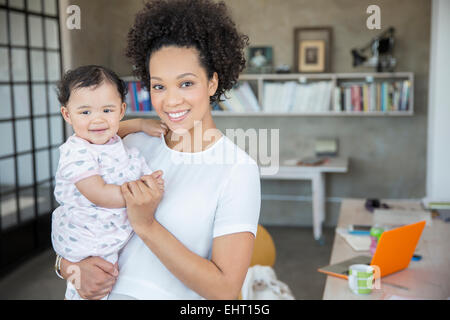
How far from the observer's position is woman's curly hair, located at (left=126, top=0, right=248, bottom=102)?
2.46 feet

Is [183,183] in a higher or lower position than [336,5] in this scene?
lower

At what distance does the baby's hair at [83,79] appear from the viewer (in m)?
0.67

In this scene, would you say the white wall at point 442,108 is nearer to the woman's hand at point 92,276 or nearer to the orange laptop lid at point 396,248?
the orange laptop lid at point 396,248

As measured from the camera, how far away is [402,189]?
438 cm

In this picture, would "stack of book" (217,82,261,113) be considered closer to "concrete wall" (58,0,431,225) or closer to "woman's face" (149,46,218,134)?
"concrete wall" (58,0,431,225)

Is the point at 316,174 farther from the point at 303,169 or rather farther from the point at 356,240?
the point at 356,240

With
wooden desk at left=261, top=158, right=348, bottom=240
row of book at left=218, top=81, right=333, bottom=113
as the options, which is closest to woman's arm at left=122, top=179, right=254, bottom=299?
wooden desk at left=261, top=158, right=348, bottom=240

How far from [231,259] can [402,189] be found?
3.96m

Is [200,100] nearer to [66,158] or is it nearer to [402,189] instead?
[66,158]

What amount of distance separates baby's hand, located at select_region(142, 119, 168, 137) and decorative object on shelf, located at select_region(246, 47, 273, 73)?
3584 mm

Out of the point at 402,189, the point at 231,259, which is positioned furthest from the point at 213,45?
the point at 402,189

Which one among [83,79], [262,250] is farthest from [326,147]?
[83,79]

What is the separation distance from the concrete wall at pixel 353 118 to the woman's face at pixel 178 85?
354 cm

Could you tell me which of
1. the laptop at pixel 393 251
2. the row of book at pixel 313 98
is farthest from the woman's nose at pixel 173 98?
the row of book at pixel 313 98
